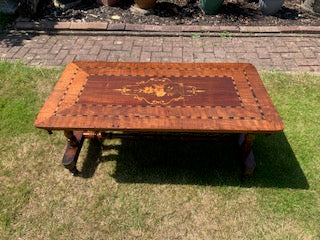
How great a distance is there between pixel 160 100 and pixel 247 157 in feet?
3.95

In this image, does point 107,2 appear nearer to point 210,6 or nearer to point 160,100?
point 210,6

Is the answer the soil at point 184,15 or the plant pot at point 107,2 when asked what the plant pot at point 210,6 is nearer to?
the soil at point 184,15

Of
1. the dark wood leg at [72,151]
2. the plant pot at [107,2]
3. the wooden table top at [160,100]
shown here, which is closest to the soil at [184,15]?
the plant pot at [107,2]

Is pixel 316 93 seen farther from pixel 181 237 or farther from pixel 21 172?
pixel 21 172

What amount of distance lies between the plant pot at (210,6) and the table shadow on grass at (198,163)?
3.69 meters

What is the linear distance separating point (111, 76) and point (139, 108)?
26.4 inches

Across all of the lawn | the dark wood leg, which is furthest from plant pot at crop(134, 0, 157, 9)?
the dark wood leg

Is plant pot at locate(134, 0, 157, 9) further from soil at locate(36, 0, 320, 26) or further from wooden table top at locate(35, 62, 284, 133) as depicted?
wooden table top at locate(35, 62, 284, 133)

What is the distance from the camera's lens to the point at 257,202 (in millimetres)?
3293

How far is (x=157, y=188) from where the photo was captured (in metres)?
3.42

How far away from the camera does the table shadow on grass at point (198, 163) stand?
3506mm

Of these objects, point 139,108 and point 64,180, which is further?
point 64,180

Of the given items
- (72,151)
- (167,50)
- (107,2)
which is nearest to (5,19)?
(107,2)

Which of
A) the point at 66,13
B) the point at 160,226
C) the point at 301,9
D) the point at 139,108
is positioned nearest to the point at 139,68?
the point at 139,108
